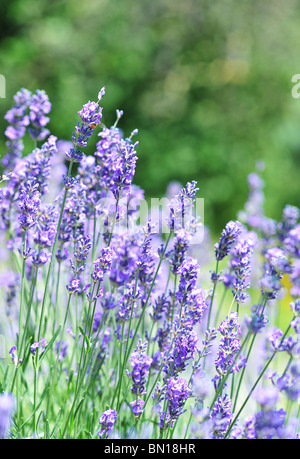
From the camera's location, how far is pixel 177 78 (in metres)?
9.02

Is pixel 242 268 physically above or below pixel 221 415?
above

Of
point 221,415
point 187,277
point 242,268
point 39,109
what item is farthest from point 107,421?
point 39,109

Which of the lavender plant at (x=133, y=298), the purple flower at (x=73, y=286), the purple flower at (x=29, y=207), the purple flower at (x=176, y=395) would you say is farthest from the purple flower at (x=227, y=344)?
the purple flower at (x=29, y=207)

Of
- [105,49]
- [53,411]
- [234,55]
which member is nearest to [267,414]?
[53,411]

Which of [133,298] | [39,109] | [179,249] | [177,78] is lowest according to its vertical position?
[133,298]

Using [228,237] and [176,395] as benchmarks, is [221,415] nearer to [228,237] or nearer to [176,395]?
[176,395]

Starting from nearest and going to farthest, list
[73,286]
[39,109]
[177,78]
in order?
[73,286], [39,109], [177,78]

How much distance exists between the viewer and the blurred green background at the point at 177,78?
7.74 meters

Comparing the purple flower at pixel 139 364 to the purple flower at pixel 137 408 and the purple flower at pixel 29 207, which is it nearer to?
the purple flower at pixel 137 408

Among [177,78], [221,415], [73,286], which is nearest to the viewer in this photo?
[221,415]

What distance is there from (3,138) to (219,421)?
6.48 metres

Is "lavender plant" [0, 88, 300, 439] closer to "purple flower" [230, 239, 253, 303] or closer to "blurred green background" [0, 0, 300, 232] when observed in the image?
"purple flower" [230, 239, 253, 303]

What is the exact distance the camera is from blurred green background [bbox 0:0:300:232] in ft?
25.4

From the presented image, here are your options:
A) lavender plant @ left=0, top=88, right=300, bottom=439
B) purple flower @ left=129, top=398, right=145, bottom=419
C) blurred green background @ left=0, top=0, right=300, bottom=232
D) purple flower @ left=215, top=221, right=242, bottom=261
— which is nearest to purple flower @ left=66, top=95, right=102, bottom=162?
lavender plant @ left=0, top=88, right=300, bottom=439
